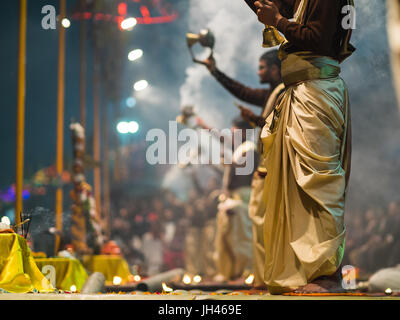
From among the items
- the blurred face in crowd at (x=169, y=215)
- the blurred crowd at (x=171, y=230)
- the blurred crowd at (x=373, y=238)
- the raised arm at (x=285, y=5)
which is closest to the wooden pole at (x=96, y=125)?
the blurred crowd at (x=171, y=230)

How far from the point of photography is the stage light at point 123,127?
1808 cm

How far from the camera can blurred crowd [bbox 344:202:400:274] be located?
41.3ft

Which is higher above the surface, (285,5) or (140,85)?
(140,85)

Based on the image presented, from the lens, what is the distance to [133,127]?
18.3 meters

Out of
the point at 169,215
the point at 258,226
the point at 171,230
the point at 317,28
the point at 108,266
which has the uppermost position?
the point at 317,28

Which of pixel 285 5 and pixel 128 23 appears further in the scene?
pixel 128 23

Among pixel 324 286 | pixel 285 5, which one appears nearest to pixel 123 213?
pixel 285 5

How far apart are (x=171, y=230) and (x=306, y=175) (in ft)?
43.3

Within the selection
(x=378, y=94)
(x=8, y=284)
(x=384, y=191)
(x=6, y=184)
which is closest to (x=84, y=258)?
(x=6, y=184)

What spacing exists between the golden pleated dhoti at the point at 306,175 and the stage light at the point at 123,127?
1461 cm

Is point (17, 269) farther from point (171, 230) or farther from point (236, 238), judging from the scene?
point (171, 230)

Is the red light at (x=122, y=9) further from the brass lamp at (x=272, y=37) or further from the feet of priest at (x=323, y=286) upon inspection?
the feet of priest at (x=323, y=286)

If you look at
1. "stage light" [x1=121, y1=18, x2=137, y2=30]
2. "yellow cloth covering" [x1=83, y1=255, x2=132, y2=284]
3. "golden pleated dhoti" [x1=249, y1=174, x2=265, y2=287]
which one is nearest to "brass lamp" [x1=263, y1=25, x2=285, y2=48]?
"golden pleated dhoti" [x1=249, y1=174, x2=265, y2=287]

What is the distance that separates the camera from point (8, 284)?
3.69 m
